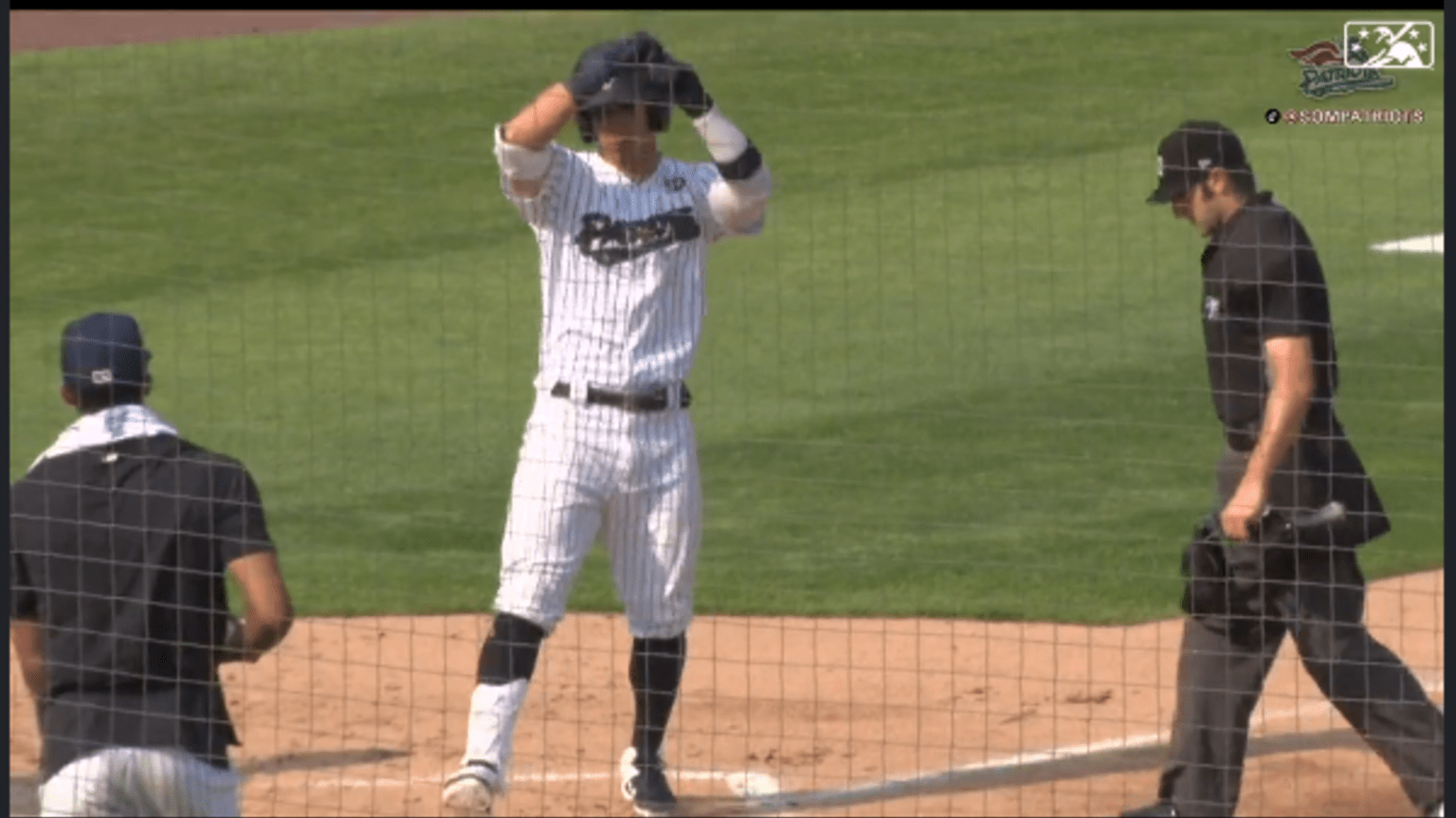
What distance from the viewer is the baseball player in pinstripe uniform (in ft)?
22.2

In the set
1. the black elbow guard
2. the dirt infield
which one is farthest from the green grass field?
the black elbow guard

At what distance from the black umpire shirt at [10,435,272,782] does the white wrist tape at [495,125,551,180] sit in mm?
1520

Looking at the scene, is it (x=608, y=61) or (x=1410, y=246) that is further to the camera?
(x=1410, y=246)

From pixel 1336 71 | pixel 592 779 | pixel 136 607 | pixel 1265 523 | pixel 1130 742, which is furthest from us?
pixel 1336 71

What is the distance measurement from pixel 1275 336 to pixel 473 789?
2159mm

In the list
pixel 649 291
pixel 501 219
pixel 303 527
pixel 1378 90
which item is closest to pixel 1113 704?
pixel 649 291

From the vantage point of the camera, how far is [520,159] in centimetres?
677

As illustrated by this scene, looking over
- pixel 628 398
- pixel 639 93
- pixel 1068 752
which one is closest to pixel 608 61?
pixel 639 93

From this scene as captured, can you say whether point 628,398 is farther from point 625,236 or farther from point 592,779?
point 592,779

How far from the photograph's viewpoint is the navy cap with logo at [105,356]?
5.61 meters

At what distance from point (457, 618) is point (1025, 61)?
1006 cm

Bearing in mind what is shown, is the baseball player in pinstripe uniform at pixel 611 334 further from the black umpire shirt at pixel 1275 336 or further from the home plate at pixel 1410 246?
the home plate at pixel 1410 246

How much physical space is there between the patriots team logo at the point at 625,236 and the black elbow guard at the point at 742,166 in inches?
6.5

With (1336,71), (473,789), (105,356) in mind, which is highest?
(1336,71)
